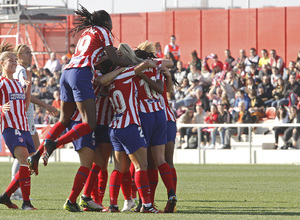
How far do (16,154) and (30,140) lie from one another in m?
0.31

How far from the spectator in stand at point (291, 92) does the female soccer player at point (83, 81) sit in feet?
41.1

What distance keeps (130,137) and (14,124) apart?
163cm

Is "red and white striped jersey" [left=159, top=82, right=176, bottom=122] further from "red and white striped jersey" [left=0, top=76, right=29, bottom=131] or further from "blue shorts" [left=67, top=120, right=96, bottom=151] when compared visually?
"red and white striped jersey" [left=0, top=76, right=29, bottom=131]

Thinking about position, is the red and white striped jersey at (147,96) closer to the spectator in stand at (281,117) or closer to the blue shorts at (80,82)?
the blue shorts at (80,82)

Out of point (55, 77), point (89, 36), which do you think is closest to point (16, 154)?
point (89, 36)

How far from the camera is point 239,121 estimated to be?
65.6ft

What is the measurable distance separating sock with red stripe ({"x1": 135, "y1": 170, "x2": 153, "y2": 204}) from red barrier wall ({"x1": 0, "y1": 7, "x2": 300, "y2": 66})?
58.1ft

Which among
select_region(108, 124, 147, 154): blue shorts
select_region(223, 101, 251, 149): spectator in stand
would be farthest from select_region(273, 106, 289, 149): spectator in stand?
select_region(108, 124, 147, 154): blue shorts

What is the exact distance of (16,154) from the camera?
8.78 meters

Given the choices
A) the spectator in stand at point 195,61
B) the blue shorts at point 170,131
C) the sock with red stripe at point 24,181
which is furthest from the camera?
the spectator in stand at point 195,61

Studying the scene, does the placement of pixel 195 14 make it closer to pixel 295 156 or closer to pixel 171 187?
pixel 295 156

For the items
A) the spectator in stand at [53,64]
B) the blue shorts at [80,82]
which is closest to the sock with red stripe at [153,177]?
the blue shorts at [80,82]

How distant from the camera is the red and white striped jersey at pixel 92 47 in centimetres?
836

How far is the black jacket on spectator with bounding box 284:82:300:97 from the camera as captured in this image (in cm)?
2038
